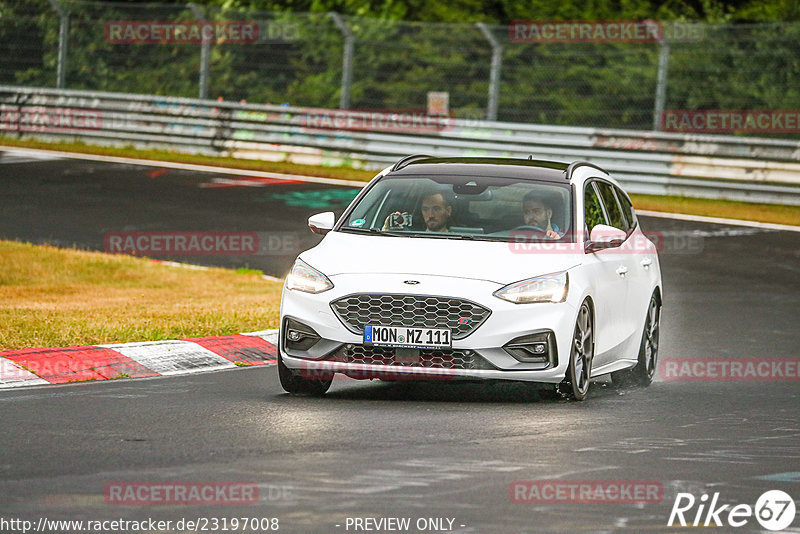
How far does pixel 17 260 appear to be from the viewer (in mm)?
17438

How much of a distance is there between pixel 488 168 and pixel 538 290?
163cm

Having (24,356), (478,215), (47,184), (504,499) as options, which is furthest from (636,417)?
(47,184)

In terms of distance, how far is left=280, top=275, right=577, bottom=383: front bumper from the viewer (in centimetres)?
984

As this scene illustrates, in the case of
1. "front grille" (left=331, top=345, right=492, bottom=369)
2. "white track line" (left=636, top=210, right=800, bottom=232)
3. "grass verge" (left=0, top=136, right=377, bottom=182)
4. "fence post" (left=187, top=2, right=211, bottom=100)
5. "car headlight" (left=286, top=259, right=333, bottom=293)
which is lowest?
"grass verge" (left=0, top=136, right=377, bottom=182)

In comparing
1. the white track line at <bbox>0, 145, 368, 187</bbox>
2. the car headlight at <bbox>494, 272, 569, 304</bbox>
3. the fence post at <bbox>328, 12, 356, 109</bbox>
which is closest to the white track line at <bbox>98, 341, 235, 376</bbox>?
the car headlight at <bbox>494, 272, 569, 304</bbox>

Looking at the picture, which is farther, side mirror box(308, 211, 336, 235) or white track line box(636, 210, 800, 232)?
white track line box(636, 210, 800, 232)

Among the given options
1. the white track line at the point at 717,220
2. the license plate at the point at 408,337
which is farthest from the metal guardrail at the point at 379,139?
the license plate at the point at 408,337

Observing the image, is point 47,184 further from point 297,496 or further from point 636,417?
point 297,496

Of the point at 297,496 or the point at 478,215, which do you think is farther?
the point at 478,215

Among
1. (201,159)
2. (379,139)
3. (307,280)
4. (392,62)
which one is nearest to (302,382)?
(307,280)

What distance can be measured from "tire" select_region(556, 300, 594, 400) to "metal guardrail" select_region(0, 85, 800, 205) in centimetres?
1544

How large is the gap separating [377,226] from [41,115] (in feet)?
72.2

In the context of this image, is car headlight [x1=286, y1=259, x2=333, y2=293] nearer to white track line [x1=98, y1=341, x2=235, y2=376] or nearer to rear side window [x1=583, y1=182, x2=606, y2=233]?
white track line [x1=98, y1=341, x2=235, y2=376]

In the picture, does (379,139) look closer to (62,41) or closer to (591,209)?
(62,41)
